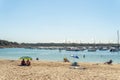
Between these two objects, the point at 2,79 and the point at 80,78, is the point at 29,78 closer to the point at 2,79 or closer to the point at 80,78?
the point at 2,79

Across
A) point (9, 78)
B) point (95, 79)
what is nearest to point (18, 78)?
point (9, 78)

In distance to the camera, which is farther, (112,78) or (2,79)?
(112,78)

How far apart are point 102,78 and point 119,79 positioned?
1.29 meters

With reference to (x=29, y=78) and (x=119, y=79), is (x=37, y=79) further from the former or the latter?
(x=119, y=79)

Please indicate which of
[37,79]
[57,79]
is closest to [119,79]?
[57,79]

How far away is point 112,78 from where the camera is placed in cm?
2303

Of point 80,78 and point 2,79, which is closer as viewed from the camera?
point 2,79

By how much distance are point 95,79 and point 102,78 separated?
0.91 metres

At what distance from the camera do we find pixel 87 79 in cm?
2234

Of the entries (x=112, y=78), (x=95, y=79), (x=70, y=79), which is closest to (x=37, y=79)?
(x=70, y=79)

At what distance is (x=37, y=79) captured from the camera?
2194 centimetres

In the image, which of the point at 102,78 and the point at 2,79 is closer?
the point at 2,79

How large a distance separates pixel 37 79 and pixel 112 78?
18.5 feet

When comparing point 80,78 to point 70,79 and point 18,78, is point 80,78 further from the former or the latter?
point 18,78
